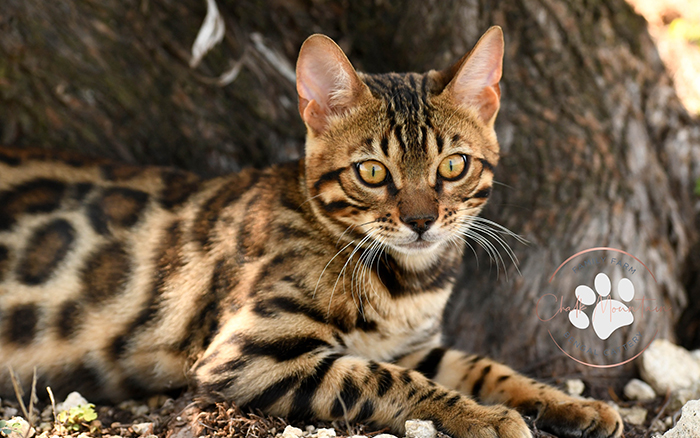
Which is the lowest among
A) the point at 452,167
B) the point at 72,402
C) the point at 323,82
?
the point at 72,402

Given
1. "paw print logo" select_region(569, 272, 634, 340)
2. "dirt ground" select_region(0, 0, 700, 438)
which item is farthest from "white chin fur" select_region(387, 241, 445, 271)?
"paw print logo" select_region(569, 272, 634, 340)

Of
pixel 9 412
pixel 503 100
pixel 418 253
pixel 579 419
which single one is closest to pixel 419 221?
pixel 418 253

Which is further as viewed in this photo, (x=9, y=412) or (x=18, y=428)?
(x=9, y=412)

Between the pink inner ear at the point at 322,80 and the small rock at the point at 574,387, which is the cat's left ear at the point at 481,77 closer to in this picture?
the pink inner ear at the point at 322,80

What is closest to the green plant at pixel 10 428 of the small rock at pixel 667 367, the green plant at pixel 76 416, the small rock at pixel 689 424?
the green plant at pixel 76 416

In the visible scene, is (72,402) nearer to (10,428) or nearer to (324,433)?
(10,428)

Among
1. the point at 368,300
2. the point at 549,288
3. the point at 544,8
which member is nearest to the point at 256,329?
the point at 368,300

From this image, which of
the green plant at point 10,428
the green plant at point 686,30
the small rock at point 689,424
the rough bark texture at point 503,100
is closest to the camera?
the green plant at point 10,428
